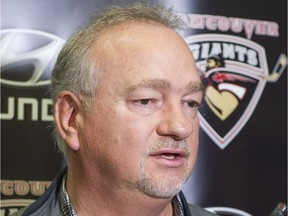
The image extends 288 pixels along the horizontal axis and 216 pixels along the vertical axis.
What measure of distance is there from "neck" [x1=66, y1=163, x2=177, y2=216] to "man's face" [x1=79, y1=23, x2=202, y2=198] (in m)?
0.01

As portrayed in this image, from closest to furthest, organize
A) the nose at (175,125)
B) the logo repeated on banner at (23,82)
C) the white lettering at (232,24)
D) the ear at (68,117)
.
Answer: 1. the nose at (175,125)
2. the ear at (68,117)
3. the logo repeated on banner at (23,82)
4. the white lettering at (232,24)

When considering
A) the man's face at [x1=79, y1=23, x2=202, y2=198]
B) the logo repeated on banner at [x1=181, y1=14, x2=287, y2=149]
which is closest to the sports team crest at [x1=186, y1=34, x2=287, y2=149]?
the logo repeated on banner at [x1=181, y1=14, x2=287, y2=149]

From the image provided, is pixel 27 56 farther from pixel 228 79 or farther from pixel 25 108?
pixel 228 79

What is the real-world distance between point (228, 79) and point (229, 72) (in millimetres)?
17

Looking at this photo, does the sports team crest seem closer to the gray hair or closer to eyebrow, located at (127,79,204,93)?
the gray hair

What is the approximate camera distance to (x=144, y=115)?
3.01 ft

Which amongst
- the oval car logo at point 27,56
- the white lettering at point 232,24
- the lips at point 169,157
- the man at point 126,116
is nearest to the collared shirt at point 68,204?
the man at point 126,116

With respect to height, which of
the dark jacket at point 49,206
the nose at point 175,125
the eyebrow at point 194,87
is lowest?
the dark jacket at point 49,206

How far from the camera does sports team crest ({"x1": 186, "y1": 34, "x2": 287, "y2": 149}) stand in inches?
54.6

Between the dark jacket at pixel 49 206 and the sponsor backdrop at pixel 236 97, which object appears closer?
the dark jacket at pixel 49 206

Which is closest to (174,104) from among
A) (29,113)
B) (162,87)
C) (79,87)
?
(162,87)

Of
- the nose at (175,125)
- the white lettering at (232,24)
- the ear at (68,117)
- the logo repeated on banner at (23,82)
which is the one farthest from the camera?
the white lettering at (232,24)

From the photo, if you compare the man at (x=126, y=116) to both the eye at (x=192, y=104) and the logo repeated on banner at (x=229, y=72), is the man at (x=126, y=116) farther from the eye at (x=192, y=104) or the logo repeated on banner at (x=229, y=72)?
the logo repeated on banner at (x=229, y=72)

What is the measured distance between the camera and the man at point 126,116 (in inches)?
36.1
